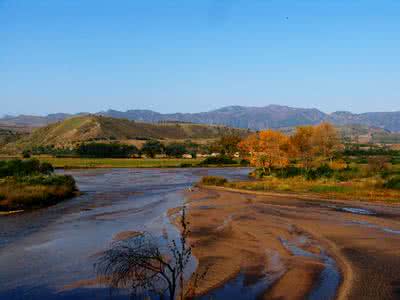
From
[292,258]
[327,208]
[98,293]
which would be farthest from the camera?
[327,208]

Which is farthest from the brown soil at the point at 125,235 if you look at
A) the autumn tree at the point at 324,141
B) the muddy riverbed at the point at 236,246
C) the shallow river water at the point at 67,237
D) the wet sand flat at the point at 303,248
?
the autumn tree at the point at 324,141

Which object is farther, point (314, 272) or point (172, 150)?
point (172, 150)

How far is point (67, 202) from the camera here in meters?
43.3

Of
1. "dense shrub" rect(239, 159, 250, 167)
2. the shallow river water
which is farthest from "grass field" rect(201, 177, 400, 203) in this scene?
"dense shrub" rect(239, 159, 250, 167)

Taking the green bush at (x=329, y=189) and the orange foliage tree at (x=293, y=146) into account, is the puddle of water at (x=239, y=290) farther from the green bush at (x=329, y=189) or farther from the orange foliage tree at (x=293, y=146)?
the orange foliage tree at (x=293, y=146)

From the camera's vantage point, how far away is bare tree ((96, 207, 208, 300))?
10811mm

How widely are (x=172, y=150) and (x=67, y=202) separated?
109982 mm

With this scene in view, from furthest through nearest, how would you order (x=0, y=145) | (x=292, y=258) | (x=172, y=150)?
(x=0, y=145)
(x=172, y=150)
(x=292, y=258)

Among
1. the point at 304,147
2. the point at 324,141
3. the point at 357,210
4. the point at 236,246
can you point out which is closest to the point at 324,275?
the point at 236,246

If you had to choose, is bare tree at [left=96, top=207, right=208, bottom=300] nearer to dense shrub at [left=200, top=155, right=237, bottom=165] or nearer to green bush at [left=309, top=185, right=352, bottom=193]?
green bush at [left=309, top=185, right=352, bottom=193]

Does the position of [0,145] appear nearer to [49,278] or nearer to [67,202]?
[67,202]

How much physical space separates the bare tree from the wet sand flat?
55.3 inches

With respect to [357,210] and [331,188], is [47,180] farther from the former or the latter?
[357,210]

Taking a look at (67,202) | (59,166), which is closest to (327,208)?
(67,202)
